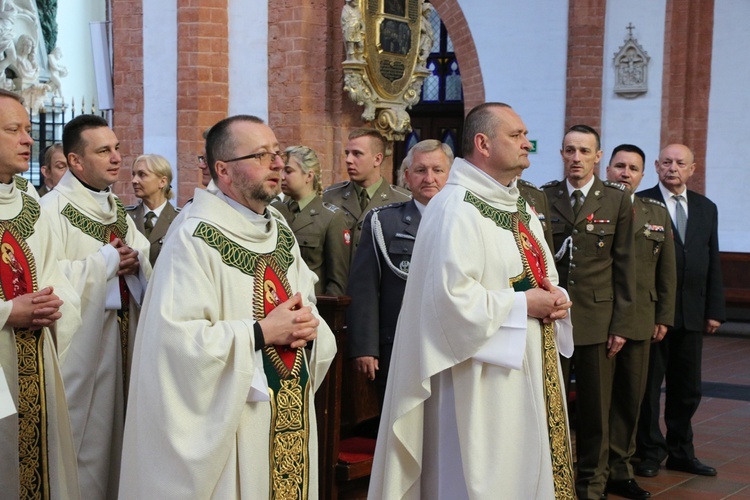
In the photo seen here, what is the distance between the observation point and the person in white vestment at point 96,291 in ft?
16.9

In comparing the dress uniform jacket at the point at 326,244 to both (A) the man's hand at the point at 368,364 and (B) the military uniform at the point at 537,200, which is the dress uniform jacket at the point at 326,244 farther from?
(B) the military uniform at the point at 537,200

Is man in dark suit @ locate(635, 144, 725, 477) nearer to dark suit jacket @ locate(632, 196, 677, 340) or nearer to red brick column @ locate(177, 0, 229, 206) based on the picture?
dark suit jacket @ locate(632, 196, 677, 340)

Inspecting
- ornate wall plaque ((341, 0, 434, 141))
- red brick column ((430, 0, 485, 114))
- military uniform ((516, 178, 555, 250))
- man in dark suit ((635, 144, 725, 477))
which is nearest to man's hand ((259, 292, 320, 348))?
military uniform ((516, 178, 555, 250))

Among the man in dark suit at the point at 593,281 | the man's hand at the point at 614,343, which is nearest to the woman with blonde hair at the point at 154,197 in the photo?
the man in dark suit at the point at 593,281

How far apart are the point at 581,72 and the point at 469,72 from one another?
1.93 m

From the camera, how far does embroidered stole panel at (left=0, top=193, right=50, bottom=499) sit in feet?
14.1

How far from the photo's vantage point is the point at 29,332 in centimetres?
433

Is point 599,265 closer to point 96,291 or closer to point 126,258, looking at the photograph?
point 126,258

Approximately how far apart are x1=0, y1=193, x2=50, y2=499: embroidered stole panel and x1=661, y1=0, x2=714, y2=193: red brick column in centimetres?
1125

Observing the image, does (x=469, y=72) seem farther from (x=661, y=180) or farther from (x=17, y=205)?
(x=17, y=205)

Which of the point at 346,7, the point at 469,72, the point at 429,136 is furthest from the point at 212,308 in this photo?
the point at 429,136

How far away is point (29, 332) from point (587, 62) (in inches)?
456

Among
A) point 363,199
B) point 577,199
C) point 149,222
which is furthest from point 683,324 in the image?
point 149,222

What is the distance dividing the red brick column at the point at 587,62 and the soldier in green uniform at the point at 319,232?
8.91 metres
